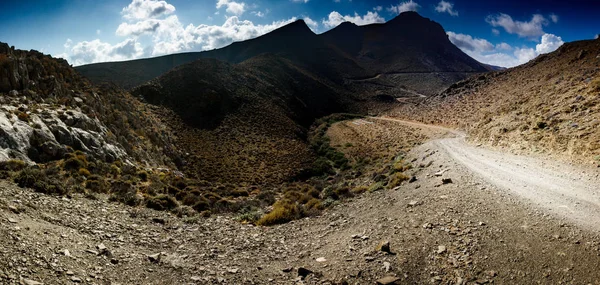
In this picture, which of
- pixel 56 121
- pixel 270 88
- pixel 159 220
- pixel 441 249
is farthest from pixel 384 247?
pixel 270 88

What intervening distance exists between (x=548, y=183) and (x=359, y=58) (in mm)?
160205

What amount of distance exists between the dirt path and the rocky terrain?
484 millimetres

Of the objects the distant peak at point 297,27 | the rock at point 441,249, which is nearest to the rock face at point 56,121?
the rock at point 441,249

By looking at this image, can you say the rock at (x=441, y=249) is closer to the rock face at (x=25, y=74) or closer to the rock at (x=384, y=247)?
the rock at (x=384, y=247)

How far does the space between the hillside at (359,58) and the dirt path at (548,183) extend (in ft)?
282

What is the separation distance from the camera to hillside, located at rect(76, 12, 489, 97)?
11100 cm

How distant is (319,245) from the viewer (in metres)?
10.3

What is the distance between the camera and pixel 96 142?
20031mm

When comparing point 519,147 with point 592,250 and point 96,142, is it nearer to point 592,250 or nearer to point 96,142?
point 592,250

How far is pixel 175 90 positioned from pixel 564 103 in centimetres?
5427

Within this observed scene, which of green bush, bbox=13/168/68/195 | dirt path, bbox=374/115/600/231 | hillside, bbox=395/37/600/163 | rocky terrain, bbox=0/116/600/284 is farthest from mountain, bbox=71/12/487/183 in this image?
hillside, bbox=395/37/600/163

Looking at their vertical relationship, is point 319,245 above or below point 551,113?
below

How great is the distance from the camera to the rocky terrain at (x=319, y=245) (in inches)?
265

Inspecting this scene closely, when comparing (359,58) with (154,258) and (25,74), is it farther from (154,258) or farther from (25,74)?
(154,258)
